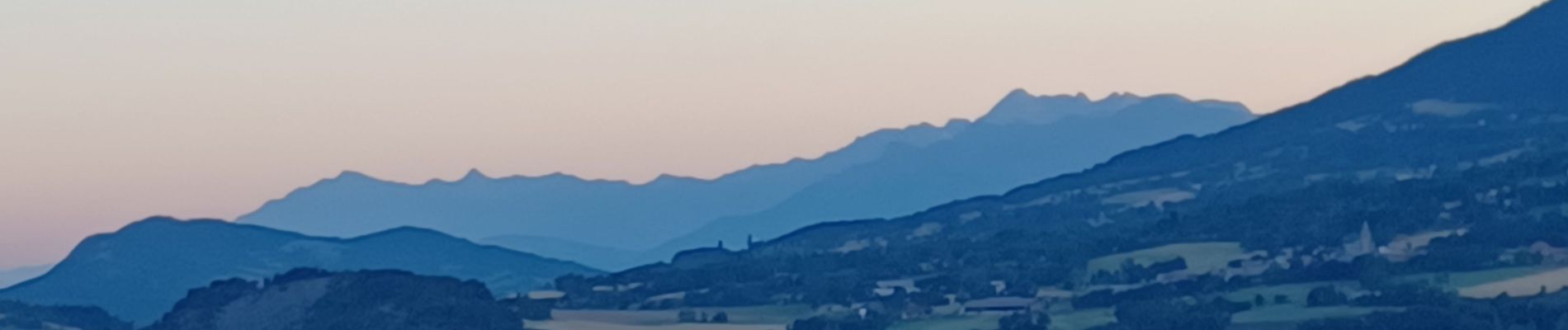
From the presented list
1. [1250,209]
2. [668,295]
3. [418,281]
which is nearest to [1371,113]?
[1250,209]

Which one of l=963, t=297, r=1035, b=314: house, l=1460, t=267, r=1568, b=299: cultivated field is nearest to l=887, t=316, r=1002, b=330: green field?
l=963, t=297, r=1035, b=314: house

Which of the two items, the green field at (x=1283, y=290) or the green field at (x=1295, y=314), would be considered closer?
the green field at (x=1295, y=314)

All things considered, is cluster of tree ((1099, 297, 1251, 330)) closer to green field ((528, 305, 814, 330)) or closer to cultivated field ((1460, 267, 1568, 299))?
cultivated field ((1460, 267, 1568, 299))

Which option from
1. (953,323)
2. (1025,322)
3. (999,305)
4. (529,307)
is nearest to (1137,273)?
(999,305)

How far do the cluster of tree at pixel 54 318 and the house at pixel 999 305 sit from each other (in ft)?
166

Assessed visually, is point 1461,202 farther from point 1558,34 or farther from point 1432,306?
point 1558,34

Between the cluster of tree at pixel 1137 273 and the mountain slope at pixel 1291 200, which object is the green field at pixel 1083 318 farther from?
the mountain slope at pixel 1291 200

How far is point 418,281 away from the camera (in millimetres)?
106688

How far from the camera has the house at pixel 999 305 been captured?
101 metres

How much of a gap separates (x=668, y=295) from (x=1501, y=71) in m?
67.6

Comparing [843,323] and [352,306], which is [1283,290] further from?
[352,306]

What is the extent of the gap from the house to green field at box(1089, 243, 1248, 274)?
25.7ft

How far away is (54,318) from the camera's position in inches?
5349

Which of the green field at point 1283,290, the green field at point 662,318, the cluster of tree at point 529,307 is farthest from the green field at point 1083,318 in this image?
the cluster of tree at point 529,307
